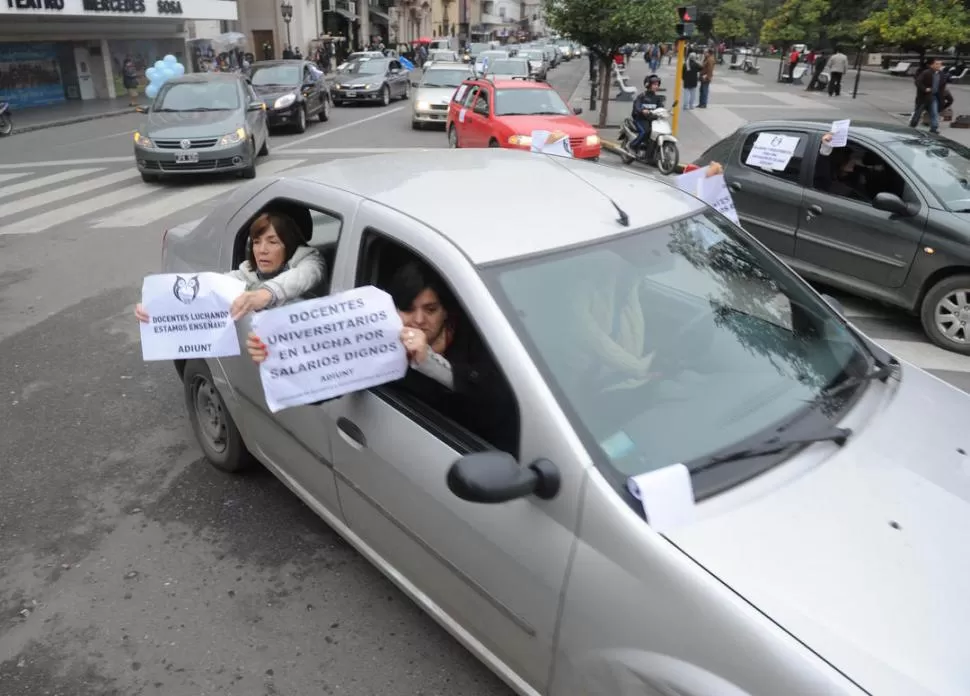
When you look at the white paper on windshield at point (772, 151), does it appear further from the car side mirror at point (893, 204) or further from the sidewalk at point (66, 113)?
the sidewalk at point (66, 113)

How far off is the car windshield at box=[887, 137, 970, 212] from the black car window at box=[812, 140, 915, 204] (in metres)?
0.15

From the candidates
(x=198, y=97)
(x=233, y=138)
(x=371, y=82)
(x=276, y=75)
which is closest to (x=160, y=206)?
(x=233, y=138)

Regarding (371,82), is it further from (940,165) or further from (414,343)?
(414,343)

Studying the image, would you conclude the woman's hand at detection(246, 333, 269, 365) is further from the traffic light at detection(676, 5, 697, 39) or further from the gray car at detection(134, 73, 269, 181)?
the traffic light at detection(676, 5, 697, 39)

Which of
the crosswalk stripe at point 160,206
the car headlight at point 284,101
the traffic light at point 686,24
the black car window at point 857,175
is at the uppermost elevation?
the traffic light at point 686,24

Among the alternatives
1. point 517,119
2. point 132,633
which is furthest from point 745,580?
point 517,119

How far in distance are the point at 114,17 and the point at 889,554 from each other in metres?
32.8

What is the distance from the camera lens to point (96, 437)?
470 centimetres

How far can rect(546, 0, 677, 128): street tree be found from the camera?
18.3 metres

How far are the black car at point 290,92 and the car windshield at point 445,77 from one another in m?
2.90

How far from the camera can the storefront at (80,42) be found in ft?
82.2

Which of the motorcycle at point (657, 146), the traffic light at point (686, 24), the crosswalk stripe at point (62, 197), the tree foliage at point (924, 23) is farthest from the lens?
the tree foliage at point (924, 23)

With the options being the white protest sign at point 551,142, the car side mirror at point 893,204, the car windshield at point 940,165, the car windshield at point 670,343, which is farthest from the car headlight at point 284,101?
the car windshield at point 670,343

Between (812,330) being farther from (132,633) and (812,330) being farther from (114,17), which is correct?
(114,17)
